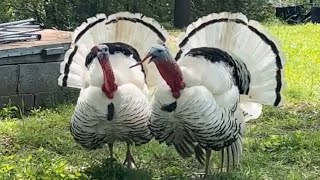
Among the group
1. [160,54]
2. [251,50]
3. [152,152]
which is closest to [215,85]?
[160,54]

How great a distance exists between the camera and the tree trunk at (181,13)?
1544 cm

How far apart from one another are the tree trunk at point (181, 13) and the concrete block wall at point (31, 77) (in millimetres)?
9213

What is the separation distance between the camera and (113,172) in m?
4.37

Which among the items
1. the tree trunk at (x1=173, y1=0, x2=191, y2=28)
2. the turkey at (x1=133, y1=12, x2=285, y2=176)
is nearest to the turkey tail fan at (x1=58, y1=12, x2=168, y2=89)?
the turkey at (x1=133, y1=12, x2=285, y2=176)

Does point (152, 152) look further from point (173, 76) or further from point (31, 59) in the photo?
point (31, 59)

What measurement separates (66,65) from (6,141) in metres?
0.97

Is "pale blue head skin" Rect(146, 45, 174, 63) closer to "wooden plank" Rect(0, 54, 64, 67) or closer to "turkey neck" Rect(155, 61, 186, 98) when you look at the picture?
"turkey neck" Rect(155, 61, 186, 98)

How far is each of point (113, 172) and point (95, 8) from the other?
1143 centimetres

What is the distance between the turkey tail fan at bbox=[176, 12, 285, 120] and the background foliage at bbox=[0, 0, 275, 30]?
968 centimetres

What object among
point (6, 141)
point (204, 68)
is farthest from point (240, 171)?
point (6, 141)

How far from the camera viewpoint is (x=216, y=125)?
12.9 feet

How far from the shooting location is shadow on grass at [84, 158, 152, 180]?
169 inches

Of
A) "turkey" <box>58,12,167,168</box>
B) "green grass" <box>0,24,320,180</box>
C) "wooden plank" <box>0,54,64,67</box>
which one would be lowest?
"green grass" <box>0,24,320,180</box>

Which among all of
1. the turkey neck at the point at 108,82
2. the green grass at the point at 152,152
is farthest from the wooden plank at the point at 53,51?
the turkey neck at the point at 108,82
